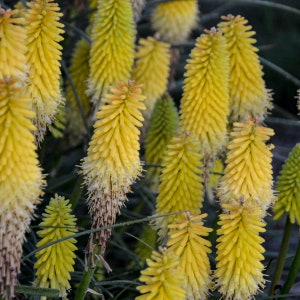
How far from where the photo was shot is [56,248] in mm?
2562

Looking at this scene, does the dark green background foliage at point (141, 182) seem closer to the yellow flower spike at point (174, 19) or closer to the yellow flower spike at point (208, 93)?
the yellow flower spike at point (174, 19)

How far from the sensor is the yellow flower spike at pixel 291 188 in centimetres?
282

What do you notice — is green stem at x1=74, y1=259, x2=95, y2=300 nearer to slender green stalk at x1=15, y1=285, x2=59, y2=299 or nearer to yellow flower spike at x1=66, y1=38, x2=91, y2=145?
slender green stalk at x1=15, y1=285, x2=59, y2=299

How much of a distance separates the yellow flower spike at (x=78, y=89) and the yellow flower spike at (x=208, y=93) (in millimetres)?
804

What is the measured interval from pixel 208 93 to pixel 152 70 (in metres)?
0.78

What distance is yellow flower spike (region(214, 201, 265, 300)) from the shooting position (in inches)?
96.8

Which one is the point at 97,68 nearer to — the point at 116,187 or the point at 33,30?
the point at 33,30

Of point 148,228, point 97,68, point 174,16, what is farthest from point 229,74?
point 174,16

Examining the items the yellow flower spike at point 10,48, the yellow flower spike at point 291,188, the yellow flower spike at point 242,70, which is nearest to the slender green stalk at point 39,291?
the yellow flower spike at point 10,48

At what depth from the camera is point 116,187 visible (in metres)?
2.54

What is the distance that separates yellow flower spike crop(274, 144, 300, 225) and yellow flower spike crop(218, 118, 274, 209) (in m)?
0.15

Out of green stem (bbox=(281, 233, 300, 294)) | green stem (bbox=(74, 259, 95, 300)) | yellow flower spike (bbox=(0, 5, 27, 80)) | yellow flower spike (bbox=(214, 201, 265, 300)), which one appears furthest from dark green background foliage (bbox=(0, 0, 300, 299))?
yellow flower spike (bbox=(0, 5, 27, 80))

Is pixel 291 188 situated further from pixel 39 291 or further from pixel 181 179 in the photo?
pixel 39 291

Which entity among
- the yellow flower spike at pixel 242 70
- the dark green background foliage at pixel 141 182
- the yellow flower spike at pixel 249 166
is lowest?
the dark green background foliage at pixel 141 182
